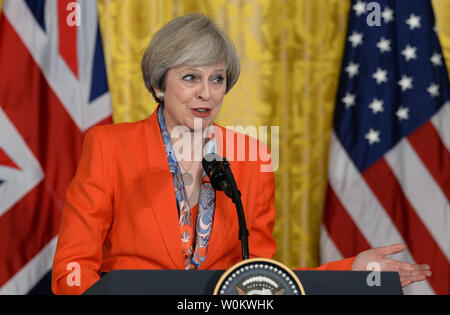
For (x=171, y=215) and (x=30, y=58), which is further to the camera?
(x=30, y=58)

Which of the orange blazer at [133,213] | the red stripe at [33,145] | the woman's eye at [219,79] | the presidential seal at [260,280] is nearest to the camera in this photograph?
the presidential seal at [260,280]

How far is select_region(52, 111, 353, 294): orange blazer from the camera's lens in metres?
1.56

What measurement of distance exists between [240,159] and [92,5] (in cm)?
163

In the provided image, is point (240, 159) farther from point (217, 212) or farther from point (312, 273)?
point (312, 273)

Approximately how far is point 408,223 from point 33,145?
1.88 m

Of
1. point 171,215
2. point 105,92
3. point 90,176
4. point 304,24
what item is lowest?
point 171,215

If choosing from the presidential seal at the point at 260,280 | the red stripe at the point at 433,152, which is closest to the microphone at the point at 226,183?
the presidential seal at the point at 260,280

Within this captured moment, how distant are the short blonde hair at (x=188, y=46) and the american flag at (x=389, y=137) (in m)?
1.44

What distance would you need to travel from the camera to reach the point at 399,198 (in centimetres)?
305

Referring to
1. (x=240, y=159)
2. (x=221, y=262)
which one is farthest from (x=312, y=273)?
(x=240, y=159)

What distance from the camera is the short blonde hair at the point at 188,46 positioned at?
5.59ft

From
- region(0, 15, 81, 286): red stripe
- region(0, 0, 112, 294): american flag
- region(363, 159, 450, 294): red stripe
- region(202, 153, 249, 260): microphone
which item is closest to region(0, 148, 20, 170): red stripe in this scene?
region(0, 0, 112, 294): american flag

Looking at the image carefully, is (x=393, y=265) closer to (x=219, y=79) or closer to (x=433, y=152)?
(x=219, y=79)

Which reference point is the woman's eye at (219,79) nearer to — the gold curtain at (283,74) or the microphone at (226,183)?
the microphone at (226,183)
